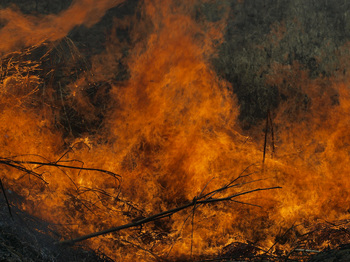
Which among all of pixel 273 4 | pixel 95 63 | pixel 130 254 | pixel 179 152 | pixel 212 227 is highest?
pixel 273 4

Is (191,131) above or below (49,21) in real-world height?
below

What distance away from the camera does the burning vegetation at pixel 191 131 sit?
4.46 metres

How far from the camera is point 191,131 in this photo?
15.3 feet

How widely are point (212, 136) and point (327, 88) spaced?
1.79 m

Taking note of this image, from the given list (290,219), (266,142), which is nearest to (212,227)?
(290,219)

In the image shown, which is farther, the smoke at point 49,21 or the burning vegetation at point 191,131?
the smoke at point 49,21

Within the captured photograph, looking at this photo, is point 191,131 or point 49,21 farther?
point 49,21

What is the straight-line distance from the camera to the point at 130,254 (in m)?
4.49

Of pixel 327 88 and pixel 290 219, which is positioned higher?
pixel 327 88

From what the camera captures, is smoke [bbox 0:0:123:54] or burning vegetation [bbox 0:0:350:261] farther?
smoke [bbox 0:0:123:54]

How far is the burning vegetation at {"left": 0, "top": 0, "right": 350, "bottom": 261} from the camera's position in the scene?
4465mm

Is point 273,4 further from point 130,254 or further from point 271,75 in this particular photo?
point 130,254

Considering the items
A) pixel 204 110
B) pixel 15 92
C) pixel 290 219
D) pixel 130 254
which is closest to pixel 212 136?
pixel 204 110

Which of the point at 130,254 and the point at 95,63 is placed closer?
the point at 130,254
